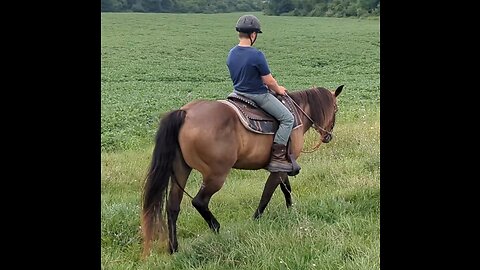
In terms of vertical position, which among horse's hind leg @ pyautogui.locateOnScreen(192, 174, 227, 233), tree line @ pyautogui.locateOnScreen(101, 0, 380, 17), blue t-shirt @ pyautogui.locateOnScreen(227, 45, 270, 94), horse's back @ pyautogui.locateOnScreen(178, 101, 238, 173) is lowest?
horse's hind leg @ pyautogui.locateOnScreen(192, 174, 227, 233)

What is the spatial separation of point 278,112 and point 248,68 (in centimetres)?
62

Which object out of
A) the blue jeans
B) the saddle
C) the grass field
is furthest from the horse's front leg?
the saddle

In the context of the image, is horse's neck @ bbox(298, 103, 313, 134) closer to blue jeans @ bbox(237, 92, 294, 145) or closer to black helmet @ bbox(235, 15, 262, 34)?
blue jeans @ bbox(237, 92, 294, 145)

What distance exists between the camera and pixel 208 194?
18.3 ft

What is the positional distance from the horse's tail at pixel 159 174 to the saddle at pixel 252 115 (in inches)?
25.1

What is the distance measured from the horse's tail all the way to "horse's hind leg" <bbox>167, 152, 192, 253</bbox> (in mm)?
109

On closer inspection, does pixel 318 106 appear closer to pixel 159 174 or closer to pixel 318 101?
pixel 318 101

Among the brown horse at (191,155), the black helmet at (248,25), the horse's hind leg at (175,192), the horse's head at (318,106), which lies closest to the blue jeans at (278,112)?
the brown horse at (191,155)

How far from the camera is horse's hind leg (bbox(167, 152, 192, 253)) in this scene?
5.44 m

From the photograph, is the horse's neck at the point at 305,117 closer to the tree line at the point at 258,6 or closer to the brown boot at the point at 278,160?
the brown boot at the point at 278,160
